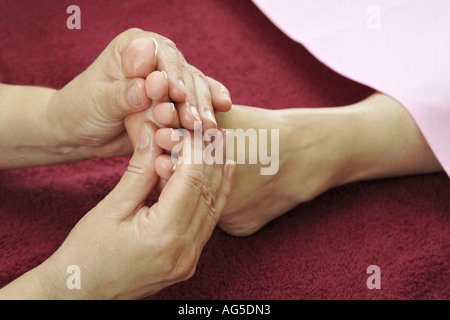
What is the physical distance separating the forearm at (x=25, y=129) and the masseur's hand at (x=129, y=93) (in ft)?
0.04

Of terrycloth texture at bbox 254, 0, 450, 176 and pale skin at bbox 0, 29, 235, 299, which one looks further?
terrycloth texture at bbox 254, 0, 450, 176

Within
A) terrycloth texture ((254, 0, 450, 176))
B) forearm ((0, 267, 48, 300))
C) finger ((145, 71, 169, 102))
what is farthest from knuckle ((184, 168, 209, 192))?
terrycloth texture ((254, 0, 450, 176))

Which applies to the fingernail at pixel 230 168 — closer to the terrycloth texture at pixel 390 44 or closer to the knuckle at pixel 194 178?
the knuckle at pixel 194 178

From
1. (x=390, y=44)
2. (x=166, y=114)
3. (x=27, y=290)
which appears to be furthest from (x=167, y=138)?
(x=390, y=44)

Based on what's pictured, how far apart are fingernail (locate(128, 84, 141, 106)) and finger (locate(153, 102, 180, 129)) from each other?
0.08 feet

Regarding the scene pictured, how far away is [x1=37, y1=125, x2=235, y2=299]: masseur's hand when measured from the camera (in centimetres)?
56

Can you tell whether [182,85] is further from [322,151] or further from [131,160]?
[322,151]

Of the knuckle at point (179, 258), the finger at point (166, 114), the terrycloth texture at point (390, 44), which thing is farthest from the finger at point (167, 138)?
the terrycloth texture at point (390, 44)

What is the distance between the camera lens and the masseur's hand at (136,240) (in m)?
0.56

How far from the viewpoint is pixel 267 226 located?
2.58ft

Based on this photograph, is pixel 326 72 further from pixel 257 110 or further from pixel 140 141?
pixel 140 141

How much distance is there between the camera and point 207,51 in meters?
0.98

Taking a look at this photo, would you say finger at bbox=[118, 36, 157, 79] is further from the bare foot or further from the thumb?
the bare foot
